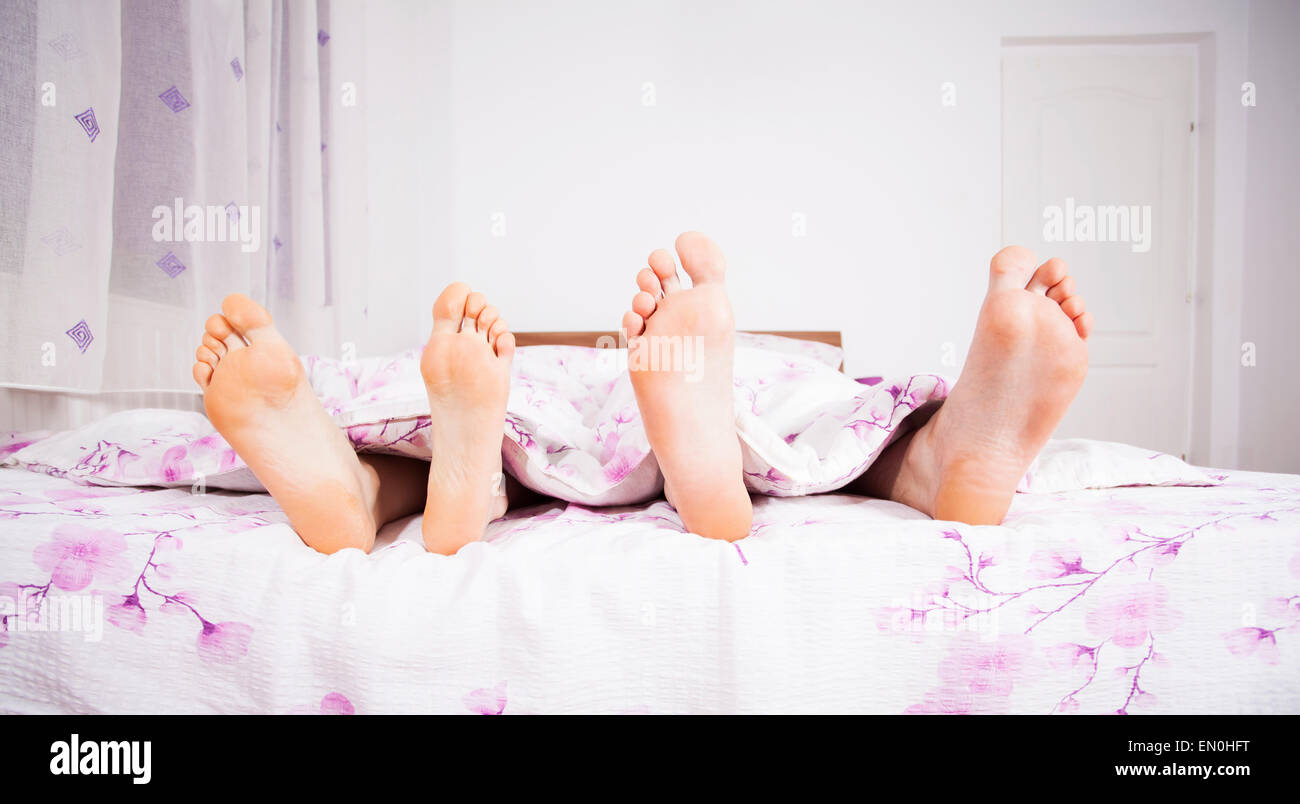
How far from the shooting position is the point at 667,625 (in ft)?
1.81

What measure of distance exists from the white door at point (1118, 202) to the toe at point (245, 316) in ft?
8.72

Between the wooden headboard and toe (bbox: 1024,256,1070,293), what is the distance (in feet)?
5.28

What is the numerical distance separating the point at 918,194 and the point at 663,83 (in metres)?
1.01

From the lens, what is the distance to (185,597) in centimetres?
56

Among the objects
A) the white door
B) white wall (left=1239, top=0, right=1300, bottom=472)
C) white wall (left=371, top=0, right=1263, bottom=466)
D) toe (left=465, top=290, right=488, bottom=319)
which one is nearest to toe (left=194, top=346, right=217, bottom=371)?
toe (left=465, top=290, right=488, bottom=319)

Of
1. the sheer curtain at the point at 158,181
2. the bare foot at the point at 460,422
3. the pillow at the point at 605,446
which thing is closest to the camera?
the bare foot at the point at 460,422

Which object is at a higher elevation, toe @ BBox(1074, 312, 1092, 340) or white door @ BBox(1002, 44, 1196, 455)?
white door @ BBox(1002, 44, 1196, 455)

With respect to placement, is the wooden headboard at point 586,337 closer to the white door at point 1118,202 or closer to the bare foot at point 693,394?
the white door at point 1118,202

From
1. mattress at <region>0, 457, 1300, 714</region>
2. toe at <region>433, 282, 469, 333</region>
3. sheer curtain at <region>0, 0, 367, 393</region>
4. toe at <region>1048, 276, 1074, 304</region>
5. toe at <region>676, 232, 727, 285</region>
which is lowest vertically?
mattress at <region>0, 457, 1300, 714</region>

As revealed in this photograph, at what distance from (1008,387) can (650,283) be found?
36 centimetres

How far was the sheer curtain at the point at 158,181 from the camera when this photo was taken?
104 centimetres

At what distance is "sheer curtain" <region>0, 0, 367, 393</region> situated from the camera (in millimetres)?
1036

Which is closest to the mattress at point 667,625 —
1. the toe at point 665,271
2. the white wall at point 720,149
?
the toe at point 665,271

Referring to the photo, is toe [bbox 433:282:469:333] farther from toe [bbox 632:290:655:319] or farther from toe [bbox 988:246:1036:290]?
toe [bbox 988:246:1036:290]
